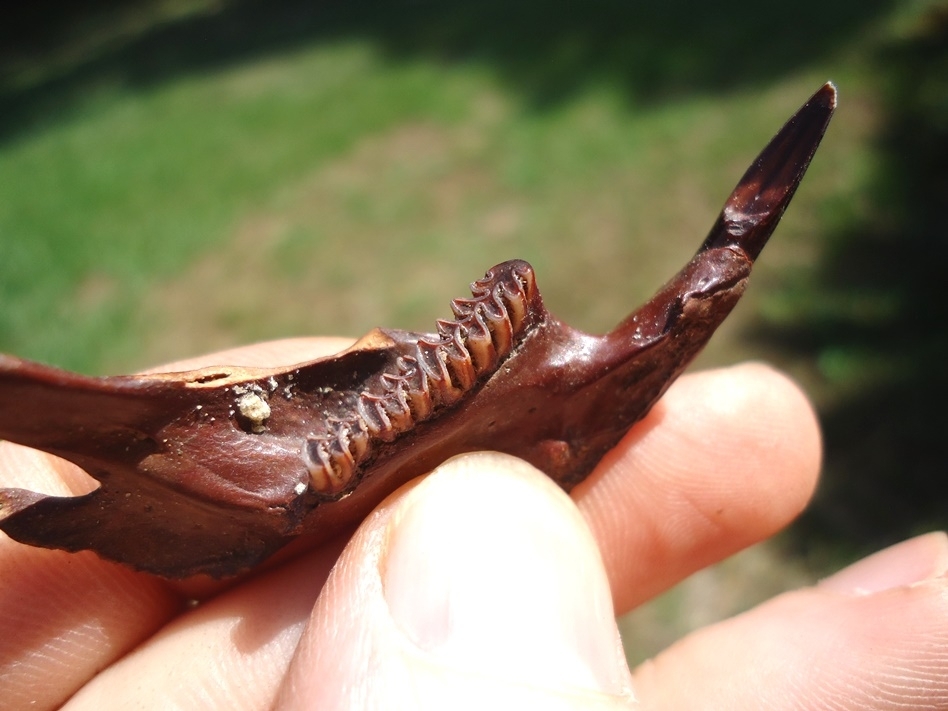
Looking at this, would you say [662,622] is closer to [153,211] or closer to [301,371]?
[301,371]

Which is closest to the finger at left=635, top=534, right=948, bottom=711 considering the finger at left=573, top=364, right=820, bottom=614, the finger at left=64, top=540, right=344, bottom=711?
the finger at left=573, top=364, right=820, bottom=614

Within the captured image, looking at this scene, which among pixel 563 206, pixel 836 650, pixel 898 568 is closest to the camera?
pixel 836 650

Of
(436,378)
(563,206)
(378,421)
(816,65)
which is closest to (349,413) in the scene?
(378,421)

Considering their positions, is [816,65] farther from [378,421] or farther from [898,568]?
[378,421]

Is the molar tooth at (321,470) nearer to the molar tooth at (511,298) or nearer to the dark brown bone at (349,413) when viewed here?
the dark brown bone at (349,413)

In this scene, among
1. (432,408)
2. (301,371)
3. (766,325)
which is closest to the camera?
(432,408)

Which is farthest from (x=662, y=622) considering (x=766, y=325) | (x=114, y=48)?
(x=114, y=48)
